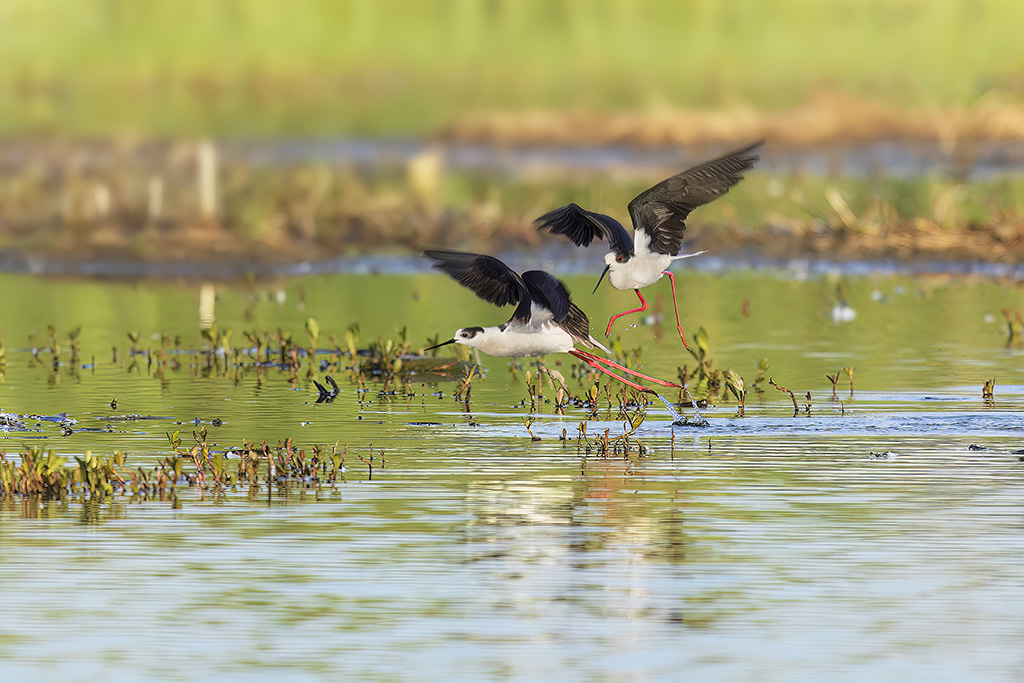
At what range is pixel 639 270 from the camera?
13.6 metres

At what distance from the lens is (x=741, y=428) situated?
570 inches

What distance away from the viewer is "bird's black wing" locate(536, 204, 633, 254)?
13648 mm

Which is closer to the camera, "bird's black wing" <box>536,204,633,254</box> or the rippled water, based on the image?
the rippled water

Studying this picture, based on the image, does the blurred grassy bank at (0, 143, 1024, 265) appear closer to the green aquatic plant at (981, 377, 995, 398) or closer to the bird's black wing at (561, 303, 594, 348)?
the green aquatic plant at (981, 377, 995, 398)

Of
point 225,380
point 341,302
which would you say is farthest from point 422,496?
point 341,302

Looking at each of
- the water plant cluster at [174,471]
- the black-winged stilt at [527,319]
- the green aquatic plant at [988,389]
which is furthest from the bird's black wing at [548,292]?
the green aquatic plant at [988,389]

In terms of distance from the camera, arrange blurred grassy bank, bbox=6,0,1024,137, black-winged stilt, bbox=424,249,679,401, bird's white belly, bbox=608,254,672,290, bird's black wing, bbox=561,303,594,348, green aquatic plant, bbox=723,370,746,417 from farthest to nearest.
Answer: blurred grassy bank, bbox=6,0,1024,137 → green aquatic plant, bbox=723,370,746,417 → bird's black wing, bbox=561,303,594,348 → bird's white belly, bbox=608,254,672,290 → black-winged stilt, bbox=424,249,679,401

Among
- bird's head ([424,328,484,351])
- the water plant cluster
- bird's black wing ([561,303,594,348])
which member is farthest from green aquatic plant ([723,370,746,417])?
the water plant cluster

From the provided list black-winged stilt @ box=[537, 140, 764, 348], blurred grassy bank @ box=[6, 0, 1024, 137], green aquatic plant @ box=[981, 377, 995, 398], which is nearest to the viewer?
black-winged stilt @ box=[537, 140, 764, 348]

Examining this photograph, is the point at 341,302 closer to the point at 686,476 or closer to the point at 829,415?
the point at 829,415

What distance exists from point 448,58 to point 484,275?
65.6 m

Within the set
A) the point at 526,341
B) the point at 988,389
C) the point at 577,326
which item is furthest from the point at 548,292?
the point at 988,389

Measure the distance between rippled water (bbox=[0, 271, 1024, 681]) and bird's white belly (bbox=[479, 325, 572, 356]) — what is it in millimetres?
599

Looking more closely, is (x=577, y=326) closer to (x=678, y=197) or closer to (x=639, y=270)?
(x=639, y=270)
